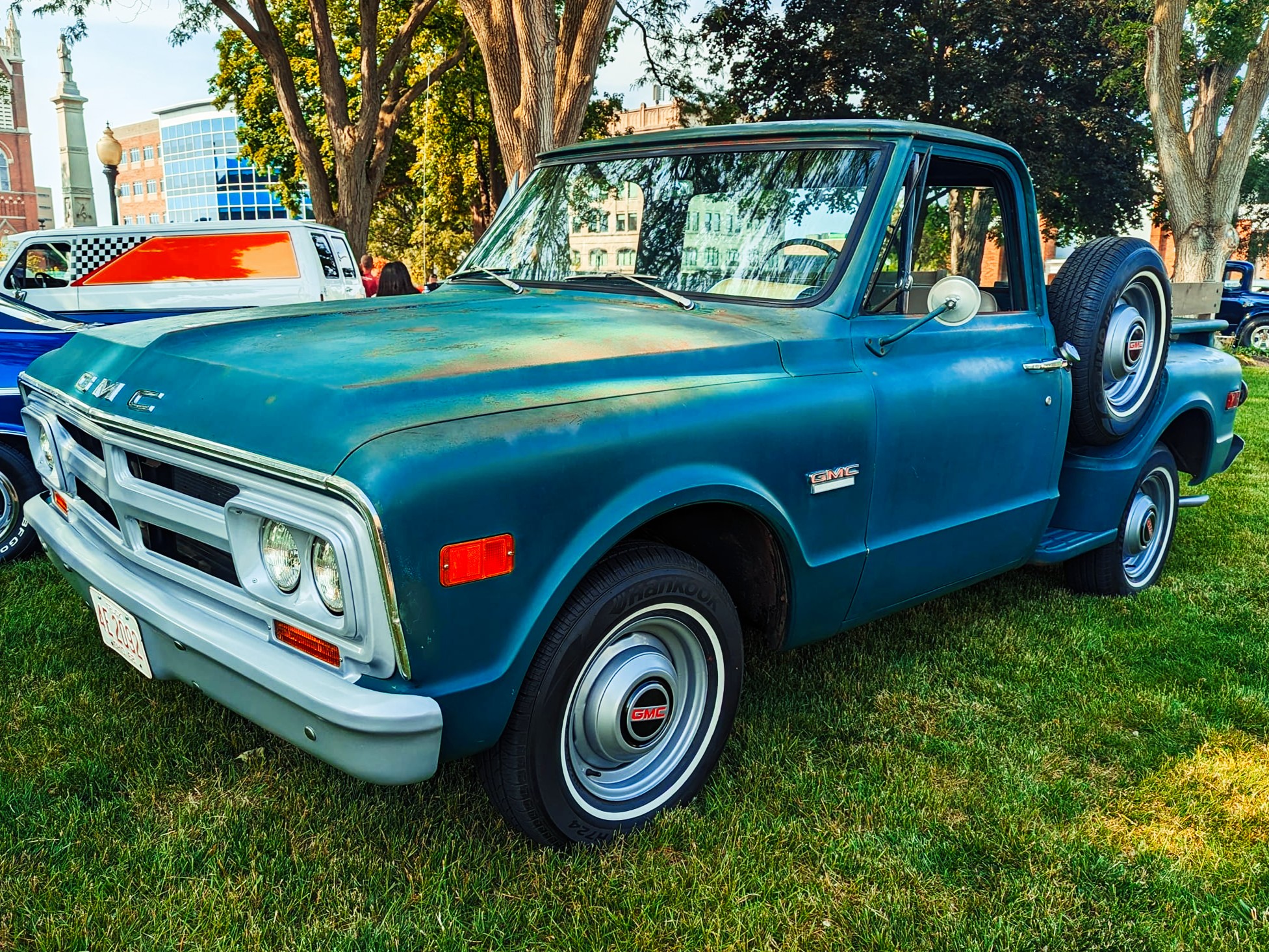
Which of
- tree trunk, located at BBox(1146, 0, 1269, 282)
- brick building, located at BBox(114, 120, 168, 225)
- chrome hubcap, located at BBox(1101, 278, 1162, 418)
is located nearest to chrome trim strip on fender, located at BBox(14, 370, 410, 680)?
chrome hubcap, located at BBox(1101, 278, 1162, 418)

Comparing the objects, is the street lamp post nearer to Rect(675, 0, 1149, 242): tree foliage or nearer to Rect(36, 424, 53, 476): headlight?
Rect(675, 0, 1149, 242): tree foliage

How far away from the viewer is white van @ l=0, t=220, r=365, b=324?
840 cm

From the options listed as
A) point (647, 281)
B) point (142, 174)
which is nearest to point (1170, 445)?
point (647, 281)

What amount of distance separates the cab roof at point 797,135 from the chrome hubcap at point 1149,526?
6.51ft

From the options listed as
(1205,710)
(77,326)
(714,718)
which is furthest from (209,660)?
(77,326)

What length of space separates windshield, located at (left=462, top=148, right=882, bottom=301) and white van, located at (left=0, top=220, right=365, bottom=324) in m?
5.02

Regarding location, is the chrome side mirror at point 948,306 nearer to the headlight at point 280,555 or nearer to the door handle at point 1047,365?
the door handle at point 1047,365

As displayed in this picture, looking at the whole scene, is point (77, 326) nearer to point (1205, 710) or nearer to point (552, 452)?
point (552, 452)

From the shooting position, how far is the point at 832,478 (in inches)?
119

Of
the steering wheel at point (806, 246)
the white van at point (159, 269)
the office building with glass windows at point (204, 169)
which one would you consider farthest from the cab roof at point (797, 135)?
the office building with glass windows at point (204, 169)

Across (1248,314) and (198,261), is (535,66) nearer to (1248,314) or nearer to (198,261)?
(198,261)

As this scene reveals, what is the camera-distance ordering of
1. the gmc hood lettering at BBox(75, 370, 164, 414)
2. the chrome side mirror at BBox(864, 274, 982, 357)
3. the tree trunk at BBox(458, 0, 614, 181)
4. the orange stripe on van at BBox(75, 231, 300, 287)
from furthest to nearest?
1. the tree trunk at BBox(458, 0, 614, 181)
2. the orange stripe on van at BBox(75, 231, 300, 287)
3. the chrome side mirror at BBox(864, 274, 982, 357)
4. the gmc hood lettering at BBox(75, 370, 164, 414)

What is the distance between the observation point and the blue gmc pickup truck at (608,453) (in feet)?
7.14

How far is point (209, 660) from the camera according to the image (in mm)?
2420
